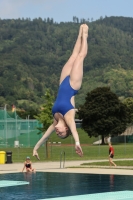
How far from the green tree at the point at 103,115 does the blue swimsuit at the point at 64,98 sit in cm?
6507

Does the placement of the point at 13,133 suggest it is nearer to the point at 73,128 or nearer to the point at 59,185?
the point at 59,185

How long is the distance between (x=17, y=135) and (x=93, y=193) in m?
43.9

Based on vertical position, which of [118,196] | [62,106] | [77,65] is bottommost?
[118,196]

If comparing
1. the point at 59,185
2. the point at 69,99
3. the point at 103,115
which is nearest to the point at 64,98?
the point at 69,99

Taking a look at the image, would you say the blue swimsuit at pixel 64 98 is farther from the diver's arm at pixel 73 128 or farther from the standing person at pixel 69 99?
the diver's arm at pixel 73 128

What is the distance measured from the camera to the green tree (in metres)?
80.8

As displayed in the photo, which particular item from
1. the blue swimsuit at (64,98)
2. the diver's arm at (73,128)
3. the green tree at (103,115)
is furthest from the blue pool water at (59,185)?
the green tree at (103,115)

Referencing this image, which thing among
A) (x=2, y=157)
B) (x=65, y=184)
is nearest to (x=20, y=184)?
(x=65, y=184)

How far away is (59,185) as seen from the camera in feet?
70.5

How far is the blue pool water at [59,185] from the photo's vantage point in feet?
61.2

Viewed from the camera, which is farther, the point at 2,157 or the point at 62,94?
the point at 2,157

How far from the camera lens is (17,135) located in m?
62.2

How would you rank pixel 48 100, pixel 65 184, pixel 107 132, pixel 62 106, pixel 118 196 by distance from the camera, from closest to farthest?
pixel 62 106 < pixel 118 196 < pixel 65 184 < pixel 48 100 < pixel 107 132

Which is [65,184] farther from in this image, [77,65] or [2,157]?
[2,157]
